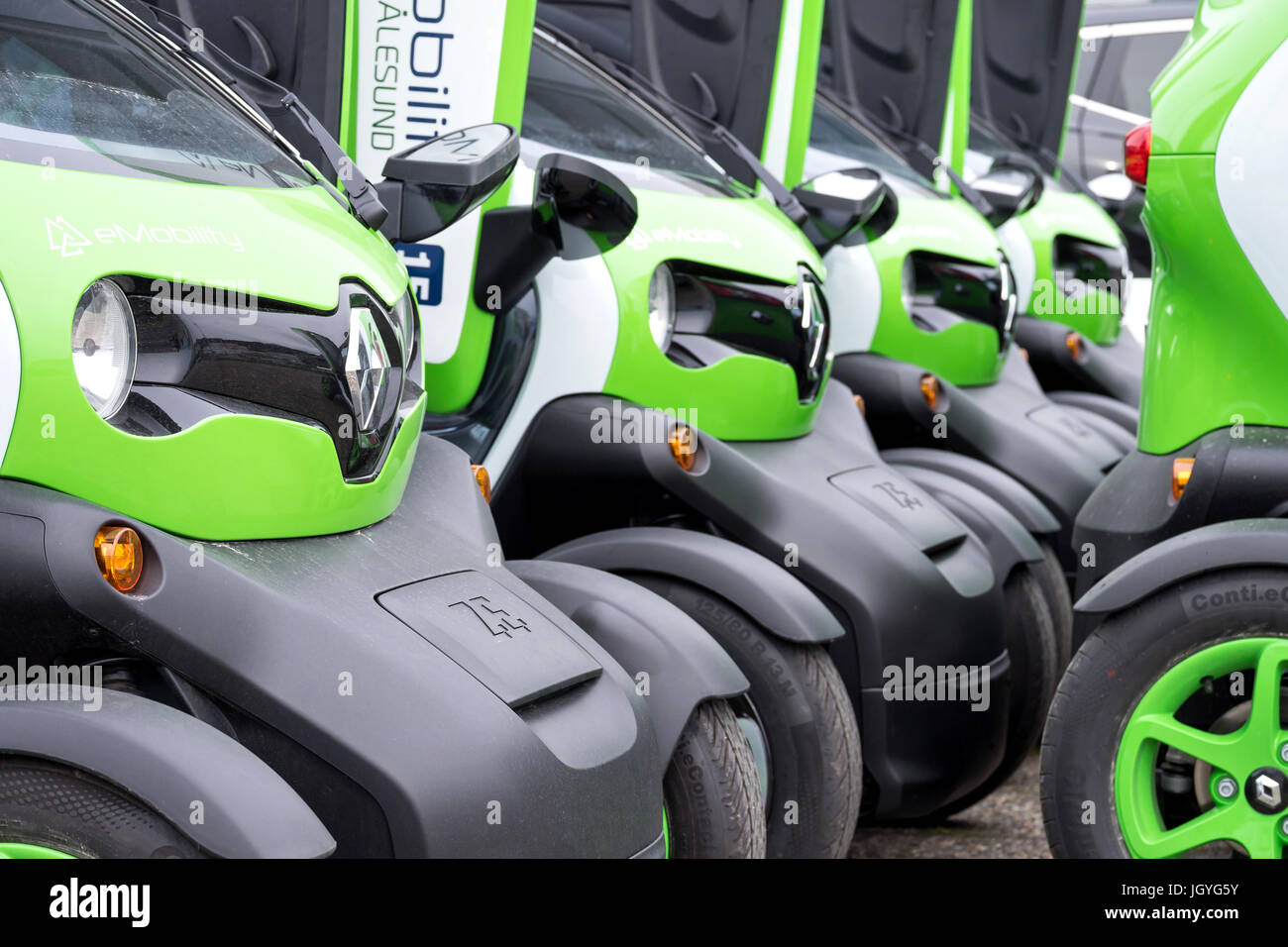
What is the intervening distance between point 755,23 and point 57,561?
2.84 m

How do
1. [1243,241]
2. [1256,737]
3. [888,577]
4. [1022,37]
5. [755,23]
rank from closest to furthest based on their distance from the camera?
[1256,737], [1243,241], [888,577], [755,23], [1022,37]

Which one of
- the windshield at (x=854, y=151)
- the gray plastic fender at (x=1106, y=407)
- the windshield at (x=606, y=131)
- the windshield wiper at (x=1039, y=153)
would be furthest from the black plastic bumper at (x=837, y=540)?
the windshield wiper at (x=1039, y=153)

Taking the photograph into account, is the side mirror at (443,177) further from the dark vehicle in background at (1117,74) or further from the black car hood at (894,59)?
the dark vehicle in background at (1117,74)

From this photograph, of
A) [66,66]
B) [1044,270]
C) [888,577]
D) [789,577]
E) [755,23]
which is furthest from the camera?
[1044,270]

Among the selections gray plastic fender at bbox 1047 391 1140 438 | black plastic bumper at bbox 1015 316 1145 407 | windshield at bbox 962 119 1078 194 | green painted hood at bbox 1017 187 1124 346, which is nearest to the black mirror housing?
gray plastic fender at bbox 1047 391 1140 438

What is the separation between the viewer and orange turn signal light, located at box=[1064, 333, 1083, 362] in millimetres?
5750

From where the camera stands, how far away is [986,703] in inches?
130

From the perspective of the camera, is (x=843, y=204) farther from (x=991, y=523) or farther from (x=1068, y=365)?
(x=1068, y=365)

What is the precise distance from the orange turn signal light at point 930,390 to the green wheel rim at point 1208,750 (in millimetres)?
1801

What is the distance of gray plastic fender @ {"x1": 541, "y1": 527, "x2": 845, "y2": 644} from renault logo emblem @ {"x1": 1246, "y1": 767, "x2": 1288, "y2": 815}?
70cm

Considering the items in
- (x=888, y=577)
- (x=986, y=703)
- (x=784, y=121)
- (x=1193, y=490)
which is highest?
(x=784, y=121)

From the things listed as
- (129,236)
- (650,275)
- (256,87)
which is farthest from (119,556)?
(650,275)
